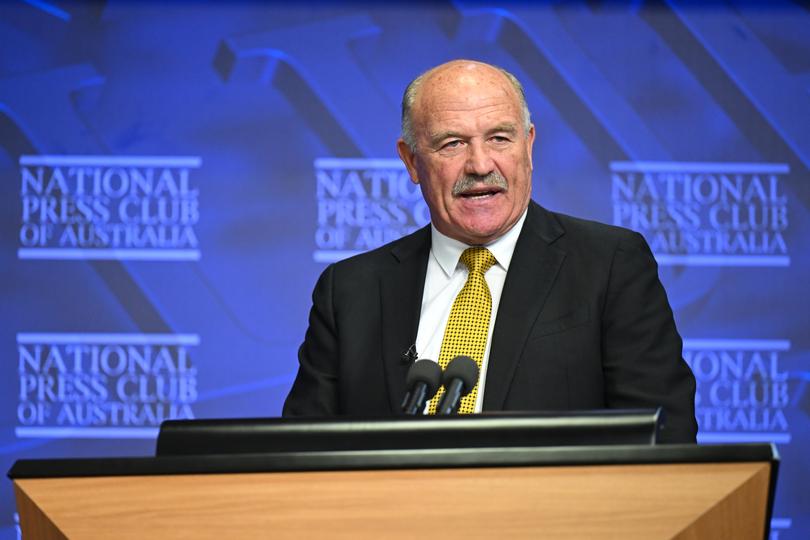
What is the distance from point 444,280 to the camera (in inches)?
103

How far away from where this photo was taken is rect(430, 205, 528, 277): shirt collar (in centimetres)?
258

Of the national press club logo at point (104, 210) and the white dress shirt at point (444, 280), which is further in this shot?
the national press club logo at point (104, 210)

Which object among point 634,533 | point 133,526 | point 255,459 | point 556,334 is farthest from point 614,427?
point 556,334

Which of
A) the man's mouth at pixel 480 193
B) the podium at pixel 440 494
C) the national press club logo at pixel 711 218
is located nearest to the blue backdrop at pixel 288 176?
the national press club logo at pixel 711 218

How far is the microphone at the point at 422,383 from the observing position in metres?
1.73

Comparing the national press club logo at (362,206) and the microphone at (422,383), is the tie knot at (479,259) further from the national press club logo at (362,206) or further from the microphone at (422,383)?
the national press club logo at (362,206)

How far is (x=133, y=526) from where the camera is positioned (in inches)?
59.5

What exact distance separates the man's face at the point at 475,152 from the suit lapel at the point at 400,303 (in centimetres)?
14

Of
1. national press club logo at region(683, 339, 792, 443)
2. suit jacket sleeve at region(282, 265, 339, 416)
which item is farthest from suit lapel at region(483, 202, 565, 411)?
national press club logo at region(683, 339, 792, 443)

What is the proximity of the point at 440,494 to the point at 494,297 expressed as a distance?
3.60 feet

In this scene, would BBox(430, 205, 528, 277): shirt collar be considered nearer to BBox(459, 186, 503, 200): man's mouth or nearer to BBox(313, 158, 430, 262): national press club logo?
BBox(459, 186, 503, 200): man's mouth

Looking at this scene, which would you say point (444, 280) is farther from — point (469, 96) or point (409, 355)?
point (469, 96)

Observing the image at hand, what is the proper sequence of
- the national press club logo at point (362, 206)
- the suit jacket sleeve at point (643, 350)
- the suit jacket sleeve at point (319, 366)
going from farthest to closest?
1. the national press club logo at point (362, 206)
2. the suit jacket sleeve at point (319, 366)
3. the suit jacket sleeve at point (643, 350)

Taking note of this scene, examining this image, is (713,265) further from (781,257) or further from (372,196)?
(372,196)
